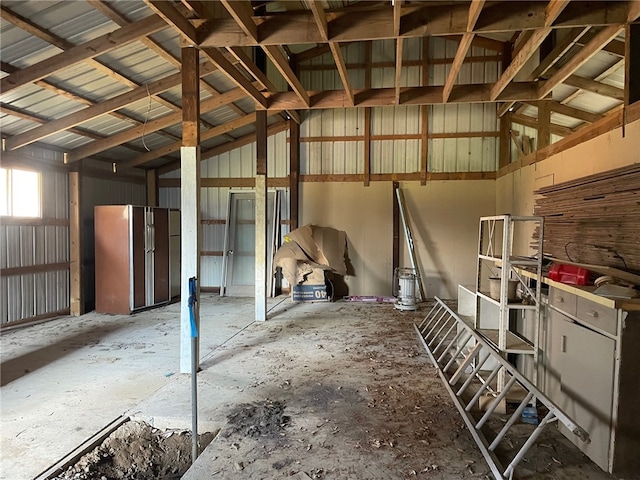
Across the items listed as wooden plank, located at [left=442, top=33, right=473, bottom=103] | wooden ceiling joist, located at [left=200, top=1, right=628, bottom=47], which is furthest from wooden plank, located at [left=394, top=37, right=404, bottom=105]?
wooden plank, located at [left=442, top=33, right=473, bottom=103]

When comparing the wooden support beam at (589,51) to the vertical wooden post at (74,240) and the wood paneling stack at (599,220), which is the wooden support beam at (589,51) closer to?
the wood paneling stack at (599,220)

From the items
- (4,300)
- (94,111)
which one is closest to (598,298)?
(94,111)

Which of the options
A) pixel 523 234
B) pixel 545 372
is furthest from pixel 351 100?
pixel 545 372

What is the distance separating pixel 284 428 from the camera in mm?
2787

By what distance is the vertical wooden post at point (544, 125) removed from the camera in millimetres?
5387

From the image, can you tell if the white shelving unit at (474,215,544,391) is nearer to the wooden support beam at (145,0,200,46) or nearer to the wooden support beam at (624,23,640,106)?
the wooden support beam at (624,23,640,106)

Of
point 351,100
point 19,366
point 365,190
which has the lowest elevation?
point 19,366

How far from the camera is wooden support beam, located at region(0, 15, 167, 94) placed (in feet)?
12.6

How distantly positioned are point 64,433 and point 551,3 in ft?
15.2

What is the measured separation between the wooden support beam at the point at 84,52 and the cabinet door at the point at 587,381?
4.35 metres

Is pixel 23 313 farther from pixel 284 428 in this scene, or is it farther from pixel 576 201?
pixel 576 201

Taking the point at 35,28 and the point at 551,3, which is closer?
the point at 551,3

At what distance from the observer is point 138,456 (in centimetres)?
272

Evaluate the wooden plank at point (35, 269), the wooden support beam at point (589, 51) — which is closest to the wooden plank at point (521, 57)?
the wooden support beam at point (589, 51)
